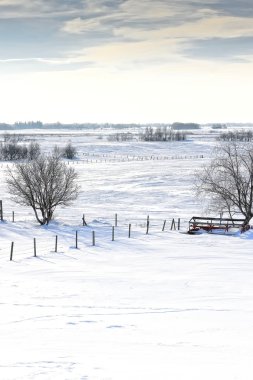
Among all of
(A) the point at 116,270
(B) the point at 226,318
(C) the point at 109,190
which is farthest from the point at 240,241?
(C) the point at 109,190

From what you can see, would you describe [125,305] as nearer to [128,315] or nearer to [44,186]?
[128,315]

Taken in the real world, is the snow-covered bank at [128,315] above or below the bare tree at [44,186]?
below

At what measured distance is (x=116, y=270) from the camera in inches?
859

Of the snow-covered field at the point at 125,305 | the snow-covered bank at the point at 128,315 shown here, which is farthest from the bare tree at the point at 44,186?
the snow-covered bank at the point at 128,315

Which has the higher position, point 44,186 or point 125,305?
point 44,186

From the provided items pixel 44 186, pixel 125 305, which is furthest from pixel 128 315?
pixel 44 186

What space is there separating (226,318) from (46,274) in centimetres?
962

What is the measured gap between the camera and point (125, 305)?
15539 millimetres

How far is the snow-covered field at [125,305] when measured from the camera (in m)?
10.0

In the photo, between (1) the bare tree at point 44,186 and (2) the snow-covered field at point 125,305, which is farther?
(1) the bare tree at point 44,186

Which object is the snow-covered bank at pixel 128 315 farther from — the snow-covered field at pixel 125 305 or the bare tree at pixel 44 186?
the bare tree at pixel 44 186

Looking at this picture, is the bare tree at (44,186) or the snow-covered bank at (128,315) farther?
the bare tree at (44,186)

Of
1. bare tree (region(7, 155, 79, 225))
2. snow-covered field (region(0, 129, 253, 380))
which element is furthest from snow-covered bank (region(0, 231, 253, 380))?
bare tree (region(7, 155, 79, 225))

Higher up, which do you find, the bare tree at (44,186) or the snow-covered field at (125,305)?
the bare tree at (44,186)
